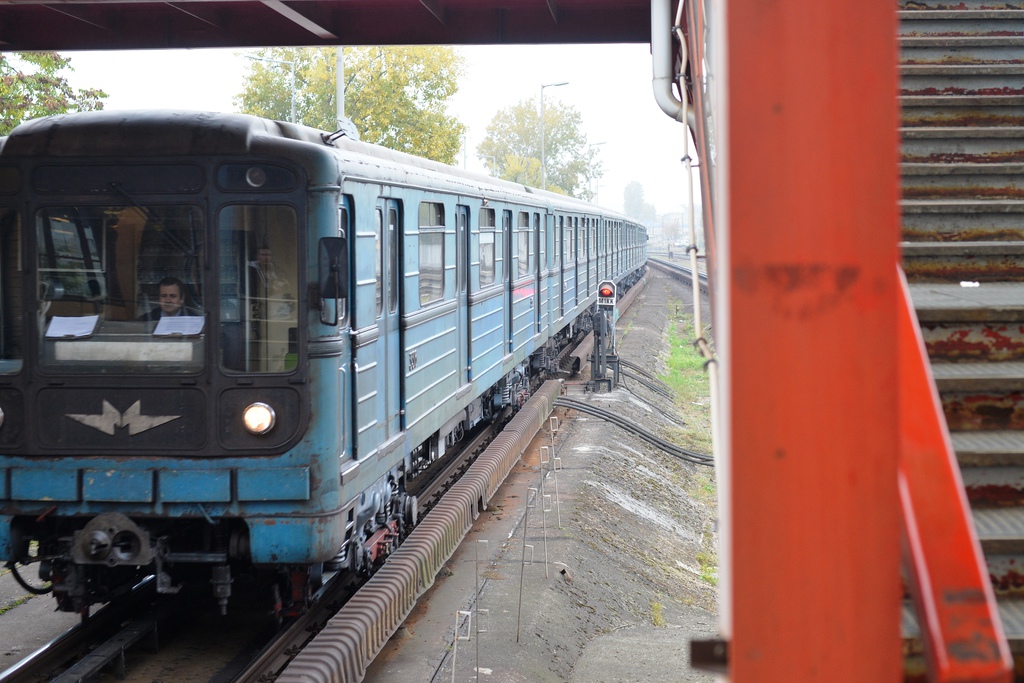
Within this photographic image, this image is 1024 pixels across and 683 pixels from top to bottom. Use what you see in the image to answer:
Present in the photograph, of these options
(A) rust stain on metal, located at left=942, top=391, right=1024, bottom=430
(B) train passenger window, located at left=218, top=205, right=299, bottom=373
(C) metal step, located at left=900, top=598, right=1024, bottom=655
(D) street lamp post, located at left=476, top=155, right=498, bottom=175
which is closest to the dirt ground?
(C) metal step, located at left=900, top=598, right=1024, bottom=655

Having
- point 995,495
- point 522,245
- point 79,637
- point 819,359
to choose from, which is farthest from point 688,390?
point 819,359

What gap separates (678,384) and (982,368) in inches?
809

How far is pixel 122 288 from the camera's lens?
5.77 meters

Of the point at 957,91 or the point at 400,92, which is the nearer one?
the point at 957,91

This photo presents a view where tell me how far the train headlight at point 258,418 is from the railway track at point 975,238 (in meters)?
3.44

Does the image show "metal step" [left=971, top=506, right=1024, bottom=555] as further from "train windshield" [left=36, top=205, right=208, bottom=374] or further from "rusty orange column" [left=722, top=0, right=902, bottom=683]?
"train windshield" [left=36, top=205, right=208, bottom=374]

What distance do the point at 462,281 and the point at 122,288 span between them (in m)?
4.34

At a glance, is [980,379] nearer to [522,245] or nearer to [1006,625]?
[1006,625]

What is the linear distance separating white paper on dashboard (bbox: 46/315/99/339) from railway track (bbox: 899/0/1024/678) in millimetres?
4317

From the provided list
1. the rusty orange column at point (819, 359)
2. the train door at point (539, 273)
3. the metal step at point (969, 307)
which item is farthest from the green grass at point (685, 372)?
the rusty orange column at point (819, 359)

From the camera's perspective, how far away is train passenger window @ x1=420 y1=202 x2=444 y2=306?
8156 mm

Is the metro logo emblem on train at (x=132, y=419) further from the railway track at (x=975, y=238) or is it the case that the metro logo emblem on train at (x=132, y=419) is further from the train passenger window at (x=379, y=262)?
the railway track at (x=975, y=238)

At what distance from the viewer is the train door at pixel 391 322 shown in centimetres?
708

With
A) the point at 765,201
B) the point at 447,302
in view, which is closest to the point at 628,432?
the point at 447,302
